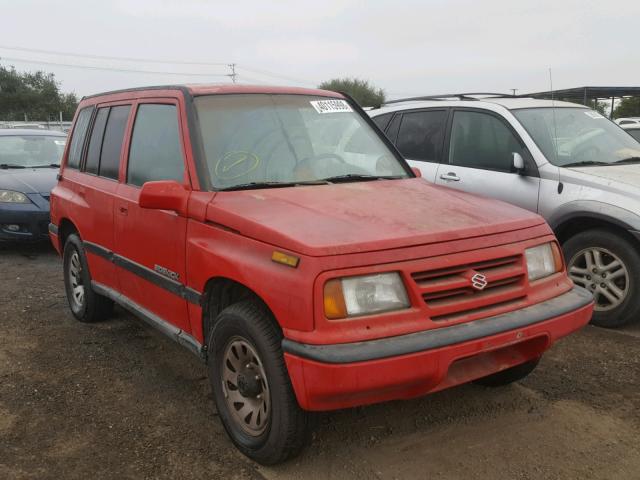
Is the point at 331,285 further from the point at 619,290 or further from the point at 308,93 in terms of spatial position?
the point at 619,290

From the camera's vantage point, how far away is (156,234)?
3.44 m

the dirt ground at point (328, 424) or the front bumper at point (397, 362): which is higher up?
the front bumper at point (397, 362)

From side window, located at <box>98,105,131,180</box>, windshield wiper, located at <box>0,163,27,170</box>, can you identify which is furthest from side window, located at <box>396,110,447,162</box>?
windshield wiper, located at <box>0,163,27,170</box>

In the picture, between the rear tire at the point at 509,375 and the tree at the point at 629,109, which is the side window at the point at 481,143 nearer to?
the rear tire at the point at 509,375

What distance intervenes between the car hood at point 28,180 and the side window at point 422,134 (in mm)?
4527

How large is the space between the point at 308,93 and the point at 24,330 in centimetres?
295

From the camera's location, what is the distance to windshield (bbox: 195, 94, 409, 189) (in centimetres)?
331

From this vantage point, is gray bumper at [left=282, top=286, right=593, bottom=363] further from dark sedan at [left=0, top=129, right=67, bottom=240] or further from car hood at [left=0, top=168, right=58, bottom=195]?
car hood at [left=0, top=168, right=58, bottom=195]

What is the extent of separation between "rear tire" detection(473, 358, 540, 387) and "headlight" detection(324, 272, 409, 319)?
53.1 inches

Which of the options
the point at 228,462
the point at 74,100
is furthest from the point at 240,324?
the point at 74,100

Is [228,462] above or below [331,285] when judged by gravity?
below

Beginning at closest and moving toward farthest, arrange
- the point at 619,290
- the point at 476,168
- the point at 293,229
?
the point at 293,229 → the point at 619,290 → the point at 476,168

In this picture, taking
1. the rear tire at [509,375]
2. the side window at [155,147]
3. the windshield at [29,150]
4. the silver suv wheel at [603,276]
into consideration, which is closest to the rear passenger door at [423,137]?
the silver suv wheel at [603,276]

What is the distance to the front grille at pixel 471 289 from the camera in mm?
2502
